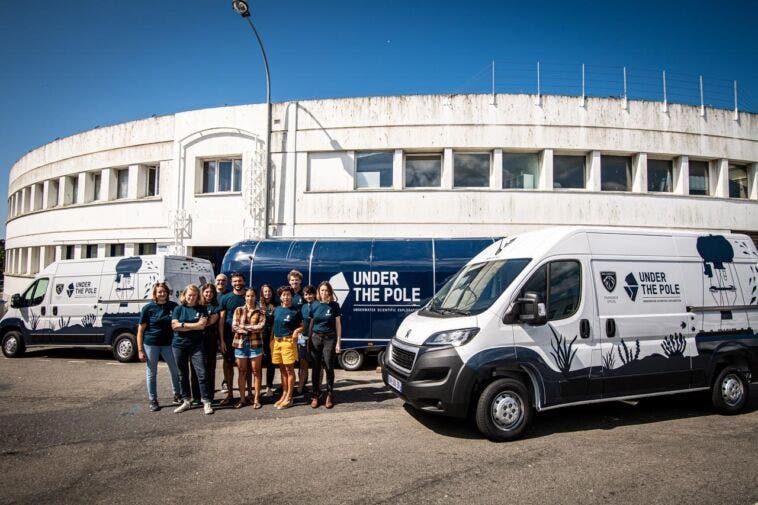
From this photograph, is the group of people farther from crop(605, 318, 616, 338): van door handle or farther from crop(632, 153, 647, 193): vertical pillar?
crop(632, 153, 647, 193): vertical pillar

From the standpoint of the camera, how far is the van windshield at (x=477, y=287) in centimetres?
488

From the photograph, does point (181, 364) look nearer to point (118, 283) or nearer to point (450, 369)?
point (450, 369)

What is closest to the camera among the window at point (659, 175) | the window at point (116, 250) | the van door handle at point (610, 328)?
the van door handle at point (610, 328)

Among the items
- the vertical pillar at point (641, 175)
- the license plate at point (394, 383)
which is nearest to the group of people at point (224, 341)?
the license plate at point (394, 383)

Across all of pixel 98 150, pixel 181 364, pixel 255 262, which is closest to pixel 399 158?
pixel 255 262

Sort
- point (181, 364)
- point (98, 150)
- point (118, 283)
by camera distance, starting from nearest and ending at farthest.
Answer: point (181, 364) < point (118, 283) < point (98, 150)

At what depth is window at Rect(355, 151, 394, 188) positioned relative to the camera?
14250 mm

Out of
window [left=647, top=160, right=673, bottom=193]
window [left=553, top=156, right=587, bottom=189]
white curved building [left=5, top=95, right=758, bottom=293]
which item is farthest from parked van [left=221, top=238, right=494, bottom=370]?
window [left=647, top=160, right=673, bottom=193]

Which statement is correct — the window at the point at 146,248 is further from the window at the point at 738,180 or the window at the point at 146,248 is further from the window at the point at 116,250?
the window at the point at 738,180

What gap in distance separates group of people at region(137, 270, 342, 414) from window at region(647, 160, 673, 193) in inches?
533

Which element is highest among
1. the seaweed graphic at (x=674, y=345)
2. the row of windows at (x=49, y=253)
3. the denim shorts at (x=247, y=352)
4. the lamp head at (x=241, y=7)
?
the lamp head at (x=241, y=7)

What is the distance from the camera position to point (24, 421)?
5.47m

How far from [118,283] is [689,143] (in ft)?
60.0

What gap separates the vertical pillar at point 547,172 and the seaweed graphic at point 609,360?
9.65m
